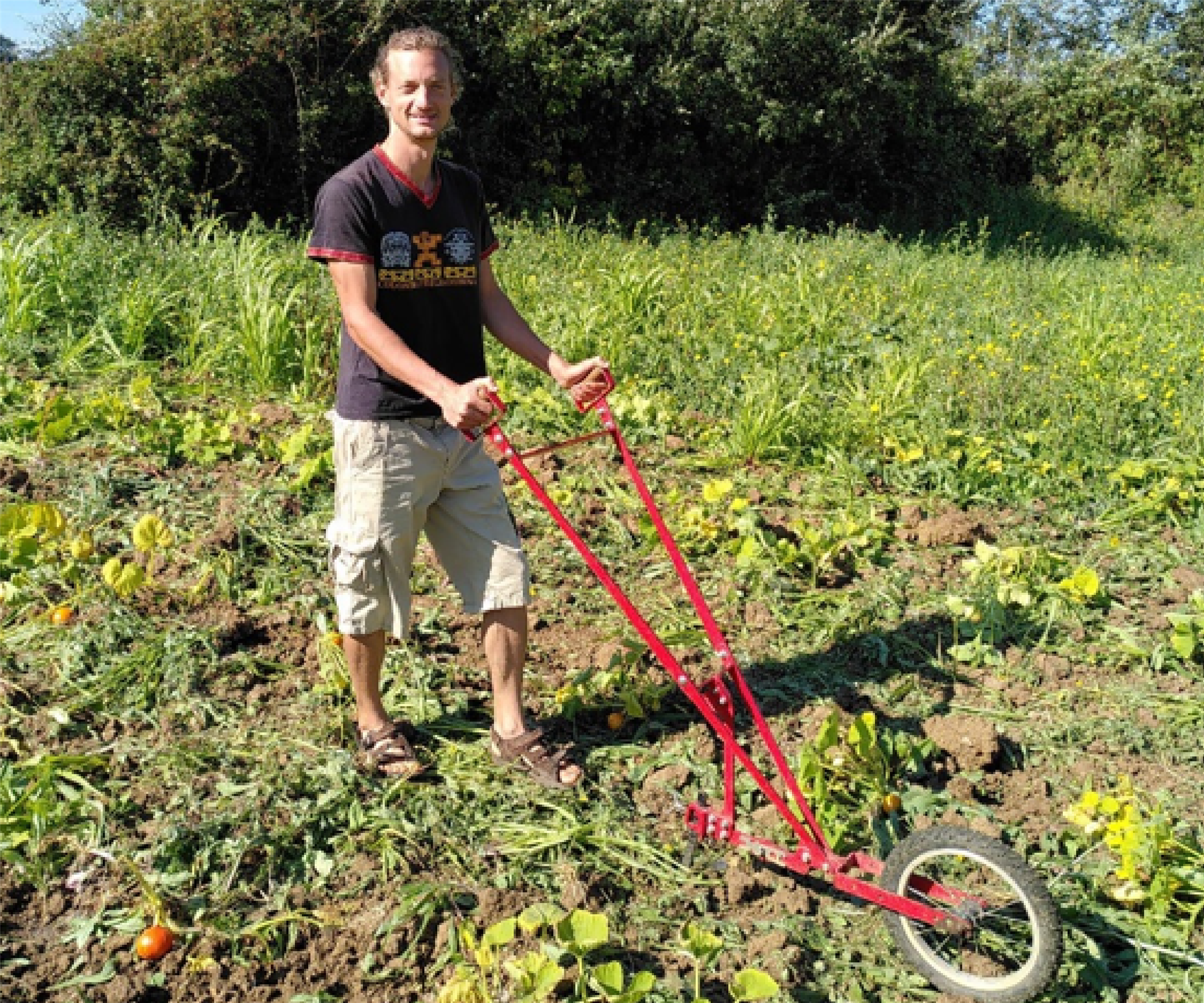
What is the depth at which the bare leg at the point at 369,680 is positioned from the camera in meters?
3.04

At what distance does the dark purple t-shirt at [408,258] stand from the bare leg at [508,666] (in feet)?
1.96

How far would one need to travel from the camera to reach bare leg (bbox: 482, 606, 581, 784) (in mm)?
3064

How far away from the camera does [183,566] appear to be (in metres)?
4.11

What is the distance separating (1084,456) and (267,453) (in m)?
3.73

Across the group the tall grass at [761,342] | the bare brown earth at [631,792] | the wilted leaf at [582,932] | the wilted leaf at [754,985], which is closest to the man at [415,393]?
the bare brown earth at [631,792]

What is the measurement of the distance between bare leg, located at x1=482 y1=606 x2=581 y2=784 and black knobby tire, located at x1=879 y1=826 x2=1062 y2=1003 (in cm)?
96

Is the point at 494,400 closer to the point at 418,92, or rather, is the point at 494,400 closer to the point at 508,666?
the point at 418,92

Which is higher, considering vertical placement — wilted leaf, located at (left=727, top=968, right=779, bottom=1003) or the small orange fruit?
wilted leaf, located at (left=727, top=968, right=779, bottom=1003)

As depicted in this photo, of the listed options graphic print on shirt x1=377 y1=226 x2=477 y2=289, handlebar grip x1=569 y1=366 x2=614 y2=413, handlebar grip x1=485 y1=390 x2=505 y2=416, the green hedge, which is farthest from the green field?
the green hedge

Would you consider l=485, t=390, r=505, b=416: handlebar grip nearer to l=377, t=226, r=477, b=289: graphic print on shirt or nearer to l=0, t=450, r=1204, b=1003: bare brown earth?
l=377, t=226, r=477, b=289: graphic print on shirt

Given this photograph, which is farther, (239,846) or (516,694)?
(516,694)

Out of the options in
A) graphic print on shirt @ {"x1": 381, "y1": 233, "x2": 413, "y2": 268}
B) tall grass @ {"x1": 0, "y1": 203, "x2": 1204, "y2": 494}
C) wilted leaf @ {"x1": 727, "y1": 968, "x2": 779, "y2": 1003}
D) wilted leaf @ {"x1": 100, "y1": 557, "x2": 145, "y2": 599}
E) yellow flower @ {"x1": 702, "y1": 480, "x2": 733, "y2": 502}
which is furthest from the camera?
tall grass @ {"x1": 0, "y1": 203, "x2": 1204, "y2": 494}

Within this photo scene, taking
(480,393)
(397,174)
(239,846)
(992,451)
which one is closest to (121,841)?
(239,846)

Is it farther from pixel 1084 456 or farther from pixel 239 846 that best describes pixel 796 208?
pixel 239 846
